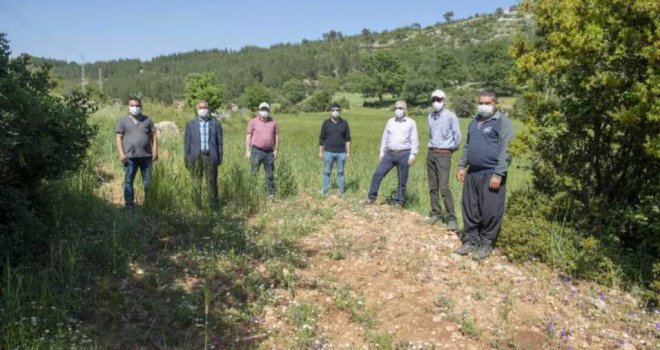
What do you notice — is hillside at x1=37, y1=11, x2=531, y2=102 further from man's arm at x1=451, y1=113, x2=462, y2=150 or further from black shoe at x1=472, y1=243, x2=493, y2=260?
black shoe at x1=472, y1=243, x2=493, y2=260

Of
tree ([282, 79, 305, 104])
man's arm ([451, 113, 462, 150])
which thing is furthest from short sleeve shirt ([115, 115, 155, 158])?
tree ([282, 79, 305, 104])

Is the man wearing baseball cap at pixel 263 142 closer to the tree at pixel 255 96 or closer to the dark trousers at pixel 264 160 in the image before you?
the dark trousers at pixel 264 160

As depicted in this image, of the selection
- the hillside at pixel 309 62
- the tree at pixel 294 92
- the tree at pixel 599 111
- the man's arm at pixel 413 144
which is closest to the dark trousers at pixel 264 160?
the man's arm at pixel 413 144

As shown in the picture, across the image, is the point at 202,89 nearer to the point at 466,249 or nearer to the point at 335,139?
the point at 335,139

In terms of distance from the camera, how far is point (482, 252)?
17.0ft

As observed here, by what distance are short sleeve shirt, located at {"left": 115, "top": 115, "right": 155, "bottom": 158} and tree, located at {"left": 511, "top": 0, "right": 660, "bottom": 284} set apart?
17.5ft

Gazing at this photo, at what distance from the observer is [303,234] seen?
19.6ft

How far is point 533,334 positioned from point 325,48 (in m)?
189

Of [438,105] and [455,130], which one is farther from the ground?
[438,105]

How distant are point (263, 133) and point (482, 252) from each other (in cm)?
413

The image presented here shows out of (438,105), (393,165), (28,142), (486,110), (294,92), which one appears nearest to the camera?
(28,142)

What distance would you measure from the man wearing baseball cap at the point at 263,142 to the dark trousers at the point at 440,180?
9.07ft

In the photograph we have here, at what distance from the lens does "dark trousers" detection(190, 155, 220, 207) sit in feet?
22.2

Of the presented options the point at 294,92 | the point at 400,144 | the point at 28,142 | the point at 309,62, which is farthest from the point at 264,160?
the point at 309,62
